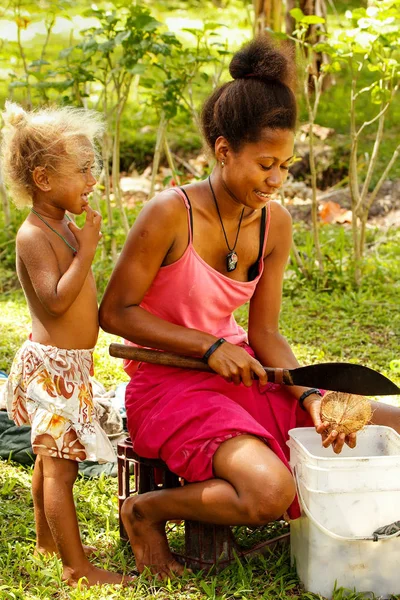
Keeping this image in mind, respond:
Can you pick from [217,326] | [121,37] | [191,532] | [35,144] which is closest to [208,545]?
[191,532]

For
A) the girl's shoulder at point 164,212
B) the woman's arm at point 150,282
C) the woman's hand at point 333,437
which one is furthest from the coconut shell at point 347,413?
the girl's shoulder at point 164,212

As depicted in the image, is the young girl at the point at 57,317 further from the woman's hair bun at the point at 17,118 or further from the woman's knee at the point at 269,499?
the woman's knee at the point at 269,499

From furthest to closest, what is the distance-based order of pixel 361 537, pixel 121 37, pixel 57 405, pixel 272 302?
1. pixel 121 37
2. pixel 272 302
3. pixel 57 405
4. pixel 361 537

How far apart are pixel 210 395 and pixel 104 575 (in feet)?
1.99

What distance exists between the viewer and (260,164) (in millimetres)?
2561

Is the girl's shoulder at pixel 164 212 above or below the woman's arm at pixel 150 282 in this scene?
above

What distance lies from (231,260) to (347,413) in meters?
0.65

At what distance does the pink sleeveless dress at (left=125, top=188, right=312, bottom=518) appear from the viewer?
246cm

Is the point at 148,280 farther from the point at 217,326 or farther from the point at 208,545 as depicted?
the point at 208,545

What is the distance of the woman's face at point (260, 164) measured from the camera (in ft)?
8.36

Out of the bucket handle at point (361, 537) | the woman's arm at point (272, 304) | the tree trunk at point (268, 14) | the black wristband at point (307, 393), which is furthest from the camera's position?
the tree trunk at point (268, 14)

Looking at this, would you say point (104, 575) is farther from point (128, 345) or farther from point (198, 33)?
point (198, 33)

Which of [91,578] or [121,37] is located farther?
[121,37]

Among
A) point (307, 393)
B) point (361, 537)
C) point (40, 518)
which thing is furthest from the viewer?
point (307, 393)
